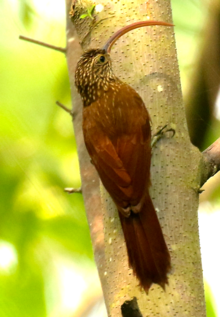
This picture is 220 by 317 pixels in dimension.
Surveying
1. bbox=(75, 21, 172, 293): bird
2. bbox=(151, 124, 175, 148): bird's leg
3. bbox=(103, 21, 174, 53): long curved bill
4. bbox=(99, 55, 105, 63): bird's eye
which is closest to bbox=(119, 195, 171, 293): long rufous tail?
bbox=(75, 21, 172, 293): bird

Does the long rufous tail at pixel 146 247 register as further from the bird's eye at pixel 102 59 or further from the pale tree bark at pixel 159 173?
the bird's eye at pixel 102 59

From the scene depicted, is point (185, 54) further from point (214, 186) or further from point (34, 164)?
point (34, 164)

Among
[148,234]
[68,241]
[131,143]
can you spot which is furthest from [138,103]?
[68,241]

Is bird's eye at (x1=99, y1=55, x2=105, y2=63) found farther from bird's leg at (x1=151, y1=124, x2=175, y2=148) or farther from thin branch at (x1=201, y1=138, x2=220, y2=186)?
thin branch at (x1=201, y1=138, x2=220, y2=186)

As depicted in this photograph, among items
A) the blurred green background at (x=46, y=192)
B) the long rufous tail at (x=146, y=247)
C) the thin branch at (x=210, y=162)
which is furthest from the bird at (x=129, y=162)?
the blurred green background at (x=46, y=192)

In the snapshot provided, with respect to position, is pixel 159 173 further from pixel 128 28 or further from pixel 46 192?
pixel 46 192

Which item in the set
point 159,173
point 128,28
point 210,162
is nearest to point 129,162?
point 159,173
